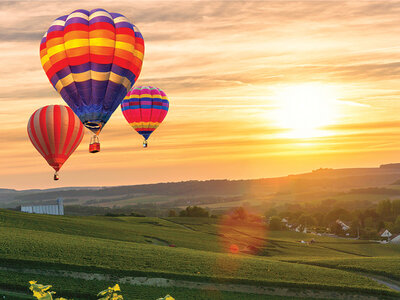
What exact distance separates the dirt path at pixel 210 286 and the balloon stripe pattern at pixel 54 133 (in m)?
22.9

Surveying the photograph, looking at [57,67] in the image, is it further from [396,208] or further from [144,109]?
[396,208]

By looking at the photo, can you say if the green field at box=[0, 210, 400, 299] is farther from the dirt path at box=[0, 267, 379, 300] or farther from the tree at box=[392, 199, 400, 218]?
the tree at box=[392, 199, 400, 218]

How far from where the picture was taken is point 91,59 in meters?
46.1

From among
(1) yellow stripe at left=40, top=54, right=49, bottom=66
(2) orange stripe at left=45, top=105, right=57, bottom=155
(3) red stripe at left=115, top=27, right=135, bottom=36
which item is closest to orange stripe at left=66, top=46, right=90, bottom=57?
(3) red stripe at left=115, top=27, right=135, bottom=36

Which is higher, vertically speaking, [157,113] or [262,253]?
[157,113]

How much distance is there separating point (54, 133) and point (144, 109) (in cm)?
1432

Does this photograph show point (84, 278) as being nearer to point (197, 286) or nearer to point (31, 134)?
point (197, 286)

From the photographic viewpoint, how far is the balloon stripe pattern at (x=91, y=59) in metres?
46.1

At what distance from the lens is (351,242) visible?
114812mm

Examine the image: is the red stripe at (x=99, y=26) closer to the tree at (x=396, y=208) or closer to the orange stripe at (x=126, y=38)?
the orange stripe at (x=126, y=38)

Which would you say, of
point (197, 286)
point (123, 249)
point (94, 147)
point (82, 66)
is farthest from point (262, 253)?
point (82, 66)

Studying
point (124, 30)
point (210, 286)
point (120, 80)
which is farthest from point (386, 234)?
point (124, 30)

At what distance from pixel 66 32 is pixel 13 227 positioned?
35.5 meters

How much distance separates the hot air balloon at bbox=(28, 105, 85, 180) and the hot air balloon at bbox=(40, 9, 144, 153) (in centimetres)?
1759
